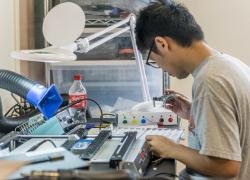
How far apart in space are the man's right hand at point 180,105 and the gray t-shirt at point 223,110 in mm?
473

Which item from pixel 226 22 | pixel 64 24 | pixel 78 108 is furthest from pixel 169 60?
pixel 226 22

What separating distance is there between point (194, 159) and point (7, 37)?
4.32 ft

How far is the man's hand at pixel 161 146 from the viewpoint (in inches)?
52.8

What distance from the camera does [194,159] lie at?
4.19 ft

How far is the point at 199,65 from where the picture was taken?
135 cm

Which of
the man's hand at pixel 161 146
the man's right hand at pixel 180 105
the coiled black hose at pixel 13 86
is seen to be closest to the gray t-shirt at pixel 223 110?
the man's hand at pixel 161 146

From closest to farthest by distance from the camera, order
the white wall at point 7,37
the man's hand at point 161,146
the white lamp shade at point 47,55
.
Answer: the man's hand at point 161,146, the white lamp shade at point 47,55, the white wall at point 7,37

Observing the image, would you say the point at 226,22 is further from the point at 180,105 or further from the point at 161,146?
the point at 161,146

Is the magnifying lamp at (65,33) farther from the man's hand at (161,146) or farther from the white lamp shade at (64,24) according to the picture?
the man's hand at (161,146)

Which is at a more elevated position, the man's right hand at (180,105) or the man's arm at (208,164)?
the man's right hand at (180,105)

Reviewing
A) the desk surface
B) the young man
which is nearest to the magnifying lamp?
the young man

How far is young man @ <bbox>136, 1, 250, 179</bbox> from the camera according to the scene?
1.20 meters

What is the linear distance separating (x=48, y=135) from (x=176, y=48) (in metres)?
0.60

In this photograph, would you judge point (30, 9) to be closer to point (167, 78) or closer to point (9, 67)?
point (9, 67)
